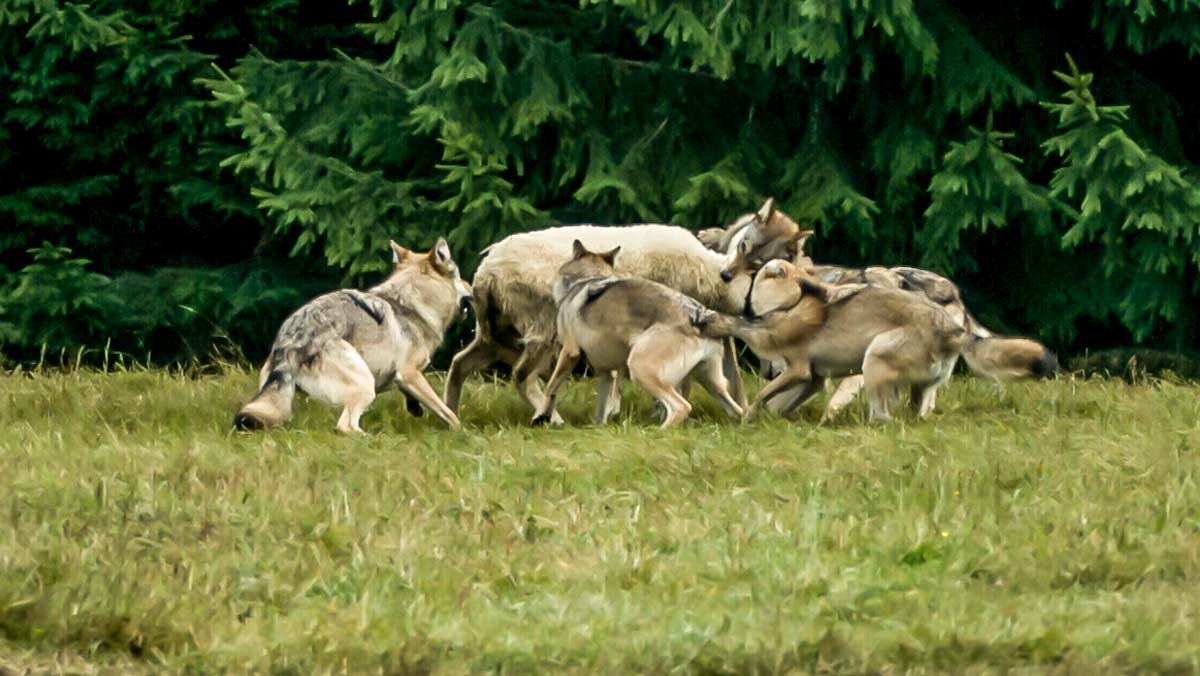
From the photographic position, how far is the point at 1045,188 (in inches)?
616

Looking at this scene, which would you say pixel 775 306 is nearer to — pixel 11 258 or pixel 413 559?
pixel 413 559

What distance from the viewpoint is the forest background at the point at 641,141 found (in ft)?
50.4

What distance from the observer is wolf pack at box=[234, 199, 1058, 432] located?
33.7 feet

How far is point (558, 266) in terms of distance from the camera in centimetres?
1161

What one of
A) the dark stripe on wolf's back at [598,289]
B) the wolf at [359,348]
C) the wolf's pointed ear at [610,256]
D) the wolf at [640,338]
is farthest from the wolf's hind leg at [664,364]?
the wolf at [359,348]

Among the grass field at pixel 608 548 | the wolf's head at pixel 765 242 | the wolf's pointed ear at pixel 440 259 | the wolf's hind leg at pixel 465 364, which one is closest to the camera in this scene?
the grass field at pixel 608 548

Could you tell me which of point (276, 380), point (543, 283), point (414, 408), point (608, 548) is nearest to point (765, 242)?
point (543, 283)

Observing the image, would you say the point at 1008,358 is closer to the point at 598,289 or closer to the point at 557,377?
the point at 598,289

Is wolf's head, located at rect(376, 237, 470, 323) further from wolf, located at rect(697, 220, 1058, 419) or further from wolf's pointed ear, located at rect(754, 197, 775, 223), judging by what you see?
wolf's pointed ear, located at rect(754, 197, 775, 223)

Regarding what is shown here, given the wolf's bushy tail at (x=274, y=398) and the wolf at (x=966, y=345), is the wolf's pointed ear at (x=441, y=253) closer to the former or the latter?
the wolf's bushy tail at (x=274, y=398)

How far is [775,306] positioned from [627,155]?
566 cm

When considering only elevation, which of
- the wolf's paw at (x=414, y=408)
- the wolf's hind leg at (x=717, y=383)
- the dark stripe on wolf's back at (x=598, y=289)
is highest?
the dark stripe on wolf's back at (x=598, y=289)

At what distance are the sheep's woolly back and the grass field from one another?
4.32 ft

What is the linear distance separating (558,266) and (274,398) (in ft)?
7.78
